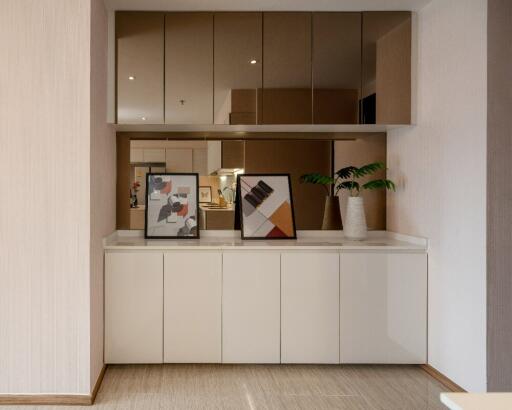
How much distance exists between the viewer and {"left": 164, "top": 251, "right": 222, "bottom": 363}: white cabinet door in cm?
327

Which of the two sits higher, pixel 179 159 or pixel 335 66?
pixel 335 66

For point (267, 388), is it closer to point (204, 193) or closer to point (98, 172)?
point (204, 193)

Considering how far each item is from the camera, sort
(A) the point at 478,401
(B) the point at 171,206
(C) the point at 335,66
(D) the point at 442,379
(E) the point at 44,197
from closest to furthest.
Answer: (A) the point at 478,401, (E) the point at 44,197, (D) the point at 442,379, (C) the point at 335,66, (B) the point at 171,206

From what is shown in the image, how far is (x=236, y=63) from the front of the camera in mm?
3529

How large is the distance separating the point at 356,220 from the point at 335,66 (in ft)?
3.73

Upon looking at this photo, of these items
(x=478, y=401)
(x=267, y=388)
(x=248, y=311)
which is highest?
(x=478, y=401)

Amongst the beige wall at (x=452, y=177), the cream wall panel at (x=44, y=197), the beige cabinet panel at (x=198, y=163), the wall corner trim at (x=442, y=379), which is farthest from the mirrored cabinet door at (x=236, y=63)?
the wall corner trim at (x=442, y=379)

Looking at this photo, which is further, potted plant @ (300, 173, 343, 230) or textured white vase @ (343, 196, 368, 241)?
potted plant @ (300, 173, 343, 230)

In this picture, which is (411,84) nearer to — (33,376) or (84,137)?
(84,137)

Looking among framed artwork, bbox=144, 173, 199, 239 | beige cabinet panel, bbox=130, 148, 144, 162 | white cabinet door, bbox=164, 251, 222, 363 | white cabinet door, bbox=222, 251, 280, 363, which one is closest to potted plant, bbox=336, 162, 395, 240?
white cabinet door, bbox=222, 251, 280, 363

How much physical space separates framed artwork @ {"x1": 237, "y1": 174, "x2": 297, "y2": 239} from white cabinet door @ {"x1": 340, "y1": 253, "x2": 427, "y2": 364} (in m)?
0.64

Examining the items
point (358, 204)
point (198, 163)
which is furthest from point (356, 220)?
point (198, 163)

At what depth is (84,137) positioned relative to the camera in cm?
280

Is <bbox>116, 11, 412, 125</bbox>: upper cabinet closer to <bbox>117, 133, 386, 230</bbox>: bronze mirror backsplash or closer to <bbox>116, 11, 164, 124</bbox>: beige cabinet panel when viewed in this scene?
<bbox>116, 11, 164, 124</bbox>: beige cabinet panel
